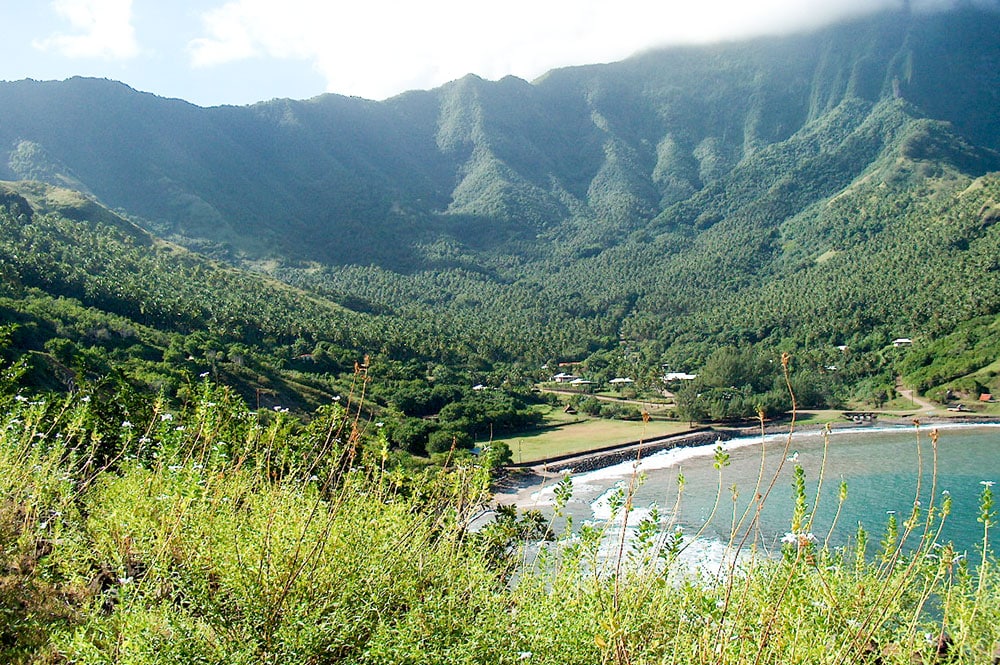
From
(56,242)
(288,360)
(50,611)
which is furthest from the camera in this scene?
(56,242)

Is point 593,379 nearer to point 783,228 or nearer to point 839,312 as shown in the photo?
point 839,312

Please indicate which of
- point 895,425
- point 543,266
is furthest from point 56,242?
point 543,266

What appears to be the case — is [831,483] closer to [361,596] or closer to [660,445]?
[660,445]

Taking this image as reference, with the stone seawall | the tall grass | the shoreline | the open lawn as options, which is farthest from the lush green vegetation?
the stone seawall

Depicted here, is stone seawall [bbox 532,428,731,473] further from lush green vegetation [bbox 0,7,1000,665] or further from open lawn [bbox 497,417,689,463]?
lush green vegetation [bbox 0,7,1000,665]

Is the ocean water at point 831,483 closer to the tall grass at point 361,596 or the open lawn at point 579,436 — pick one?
the open lawn at point 579,436

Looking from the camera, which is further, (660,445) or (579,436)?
(579,436)

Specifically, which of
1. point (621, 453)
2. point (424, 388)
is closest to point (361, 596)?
point (621, 453)
